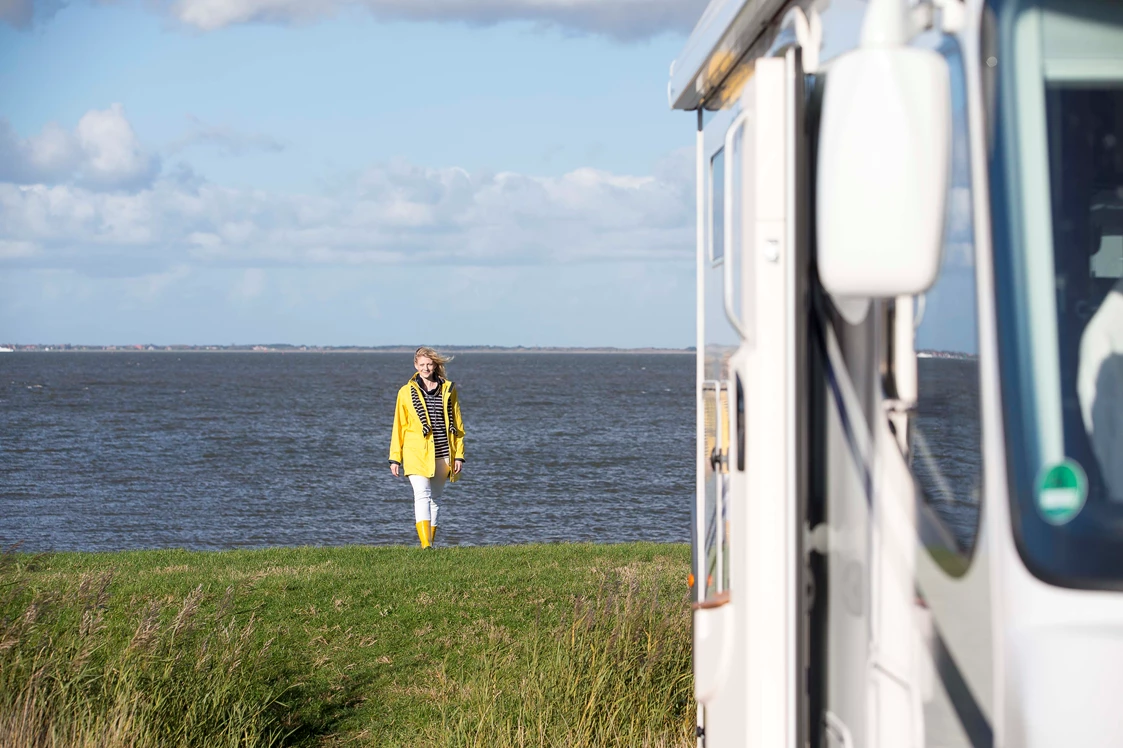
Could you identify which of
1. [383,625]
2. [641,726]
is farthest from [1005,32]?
[383,625]

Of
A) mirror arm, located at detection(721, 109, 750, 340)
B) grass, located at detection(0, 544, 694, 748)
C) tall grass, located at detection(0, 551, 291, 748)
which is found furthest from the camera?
grass, located at detection(0, 544, 694, 748)

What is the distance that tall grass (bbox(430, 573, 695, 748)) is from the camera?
4.73m

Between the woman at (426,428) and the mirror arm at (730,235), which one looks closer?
the mirror arm at (730,235)

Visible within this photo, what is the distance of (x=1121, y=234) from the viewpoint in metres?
1.94

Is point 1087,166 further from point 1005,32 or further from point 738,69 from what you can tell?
point 738,69

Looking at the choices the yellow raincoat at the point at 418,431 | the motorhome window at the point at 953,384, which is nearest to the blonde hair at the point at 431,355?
the yellow raincoat at the point at 418,431

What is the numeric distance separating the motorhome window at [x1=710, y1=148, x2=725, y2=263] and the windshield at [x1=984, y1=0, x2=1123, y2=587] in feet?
4.82

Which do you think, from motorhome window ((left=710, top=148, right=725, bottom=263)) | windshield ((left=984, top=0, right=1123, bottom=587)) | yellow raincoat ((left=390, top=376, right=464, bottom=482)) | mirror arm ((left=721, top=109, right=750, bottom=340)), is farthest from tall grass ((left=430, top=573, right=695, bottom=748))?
yellow raincoat ((left=390, top=376, right=464, bottom=482))

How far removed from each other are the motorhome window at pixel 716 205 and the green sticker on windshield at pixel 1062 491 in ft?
5.28

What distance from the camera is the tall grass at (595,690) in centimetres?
473

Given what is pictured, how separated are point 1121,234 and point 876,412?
1.88ft

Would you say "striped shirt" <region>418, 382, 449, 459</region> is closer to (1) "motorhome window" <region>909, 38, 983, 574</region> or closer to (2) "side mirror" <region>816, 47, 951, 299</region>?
(1) "motorhome window" <region>909, 38, 983, 574</region>

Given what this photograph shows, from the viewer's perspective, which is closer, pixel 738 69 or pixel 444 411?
pixel 738 69

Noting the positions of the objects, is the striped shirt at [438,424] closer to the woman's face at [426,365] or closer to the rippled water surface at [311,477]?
the woman's face at [426,365]
